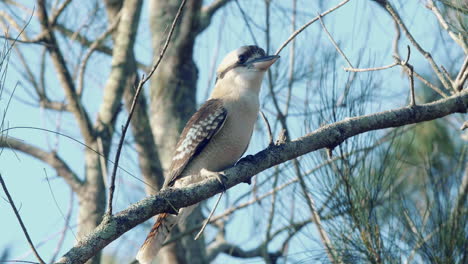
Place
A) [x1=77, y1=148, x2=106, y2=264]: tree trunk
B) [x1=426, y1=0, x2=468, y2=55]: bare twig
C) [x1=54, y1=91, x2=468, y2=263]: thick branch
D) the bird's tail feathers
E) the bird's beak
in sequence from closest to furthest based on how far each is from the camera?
[x1=54, y1=91, x2=468, y2=263]: thick branch, [x1=426, y1=0, x2=468, y2=55]: bare twig, the bird's tail feathers, the bird's beak, [x1=77, y1=148, x2=106, y2=264]: tree trunk

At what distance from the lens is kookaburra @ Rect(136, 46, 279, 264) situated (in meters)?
3.85

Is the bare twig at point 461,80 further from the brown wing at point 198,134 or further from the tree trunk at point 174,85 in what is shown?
the tree trunk at point 174,85

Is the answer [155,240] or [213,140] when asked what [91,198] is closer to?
[155,240]

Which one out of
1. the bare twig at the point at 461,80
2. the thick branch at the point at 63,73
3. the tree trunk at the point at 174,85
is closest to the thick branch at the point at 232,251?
the tree trunk at the point at 174,85

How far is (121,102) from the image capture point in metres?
5.39

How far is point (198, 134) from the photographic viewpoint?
12.9 ft

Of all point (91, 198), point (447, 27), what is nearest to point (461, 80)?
point (447, 27)

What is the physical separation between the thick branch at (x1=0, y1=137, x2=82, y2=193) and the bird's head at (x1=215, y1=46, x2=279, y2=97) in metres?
1.48

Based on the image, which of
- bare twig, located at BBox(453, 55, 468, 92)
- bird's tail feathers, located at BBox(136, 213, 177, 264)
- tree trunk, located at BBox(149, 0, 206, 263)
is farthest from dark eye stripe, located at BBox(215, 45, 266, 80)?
tree trunk, located at BBox(149, 0, 206, 263)

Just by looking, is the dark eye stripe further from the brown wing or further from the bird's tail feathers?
the bird's tail feathers

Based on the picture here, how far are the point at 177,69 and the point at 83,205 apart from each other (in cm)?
178

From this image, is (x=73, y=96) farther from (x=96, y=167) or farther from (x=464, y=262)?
(x=464, y=262)

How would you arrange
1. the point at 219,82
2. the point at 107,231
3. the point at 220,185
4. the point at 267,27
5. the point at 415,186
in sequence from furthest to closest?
the point at 415,186
the point at 267,27
the point at 219,82
the point at 220,185
the point at 107,231

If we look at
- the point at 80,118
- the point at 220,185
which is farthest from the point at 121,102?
the point at 220,185
